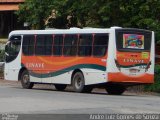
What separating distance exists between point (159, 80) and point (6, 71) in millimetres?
7991

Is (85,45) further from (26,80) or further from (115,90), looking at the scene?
(26,80)

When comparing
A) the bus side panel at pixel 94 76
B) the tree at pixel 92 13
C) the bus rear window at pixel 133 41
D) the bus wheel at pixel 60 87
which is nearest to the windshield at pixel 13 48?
the bus wheel at pixel 60 87

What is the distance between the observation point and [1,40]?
49594 mm

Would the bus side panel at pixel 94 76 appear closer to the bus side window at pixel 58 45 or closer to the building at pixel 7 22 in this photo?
the bus side window at pixel 58 45

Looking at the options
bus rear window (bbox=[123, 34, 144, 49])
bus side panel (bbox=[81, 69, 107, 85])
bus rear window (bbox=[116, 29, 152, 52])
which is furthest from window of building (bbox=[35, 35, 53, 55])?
bus rear window (bbox=[123, 34, 144, 49])

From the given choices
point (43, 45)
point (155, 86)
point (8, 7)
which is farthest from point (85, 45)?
point (8, 7)

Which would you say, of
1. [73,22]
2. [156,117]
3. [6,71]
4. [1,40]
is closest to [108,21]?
[73,22]

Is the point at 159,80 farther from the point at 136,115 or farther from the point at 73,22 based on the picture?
the point at 136,115

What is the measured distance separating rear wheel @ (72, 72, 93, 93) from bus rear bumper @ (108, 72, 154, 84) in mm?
1655

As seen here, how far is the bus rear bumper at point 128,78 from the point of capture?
2689cm

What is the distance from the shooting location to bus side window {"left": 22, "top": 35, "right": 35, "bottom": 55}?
30828 millimetres

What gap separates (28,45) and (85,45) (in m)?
4.02

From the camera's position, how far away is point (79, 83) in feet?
93.3

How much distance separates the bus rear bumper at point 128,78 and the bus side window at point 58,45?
355 cm
